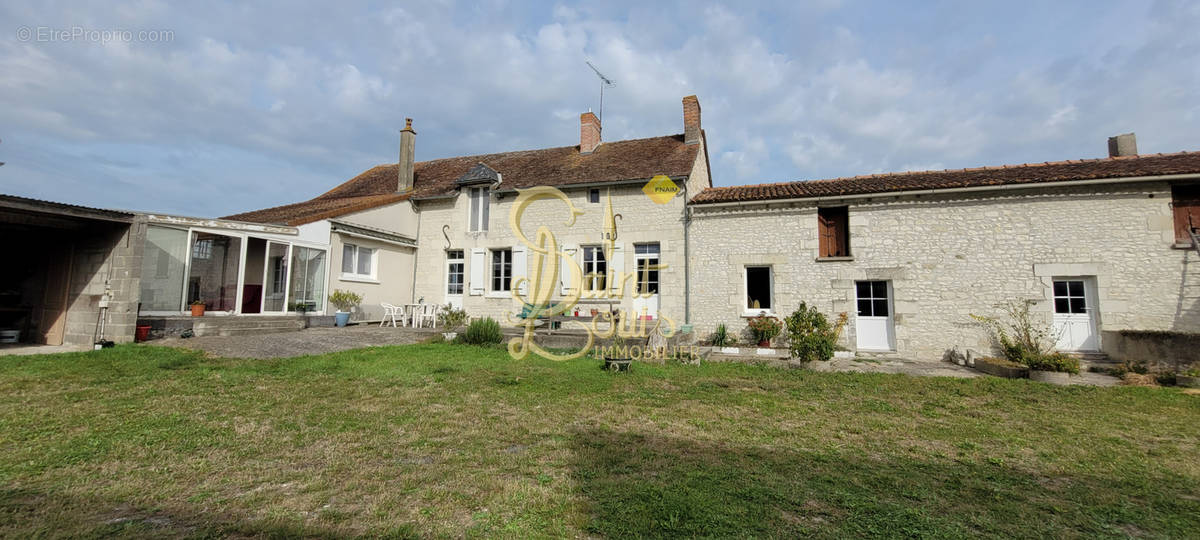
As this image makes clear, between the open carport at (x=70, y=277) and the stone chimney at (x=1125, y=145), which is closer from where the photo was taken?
the open carport at (x=70, y=277)

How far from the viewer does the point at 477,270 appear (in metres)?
13.2

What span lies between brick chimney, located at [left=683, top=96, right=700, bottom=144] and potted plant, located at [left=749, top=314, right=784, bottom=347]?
5615 mm

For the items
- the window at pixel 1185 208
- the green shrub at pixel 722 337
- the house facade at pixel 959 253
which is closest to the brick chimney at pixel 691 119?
the house facade at pixel 959 253

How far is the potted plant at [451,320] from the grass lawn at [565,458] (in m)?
4.30

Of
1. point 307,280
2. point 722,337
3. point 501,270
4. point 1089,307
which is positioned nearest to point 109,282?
point 307,280

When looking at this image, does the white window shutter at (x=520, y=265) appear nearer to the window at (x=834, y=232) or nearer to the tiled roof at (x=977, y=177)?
the tiled roof at (x=977, y=177)

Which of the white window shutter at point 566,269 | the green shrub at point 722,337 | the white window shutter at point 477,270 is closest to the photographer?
the green shrub at point 722,337

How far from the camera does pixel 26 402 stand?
4.21m

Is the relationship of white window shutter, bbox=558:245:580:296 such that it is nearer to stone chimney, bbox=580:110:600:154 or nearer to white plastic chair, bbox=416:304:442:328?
white plastic chair, bbox=416:304:442:328

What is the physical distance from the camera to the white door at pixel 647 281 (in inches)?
462

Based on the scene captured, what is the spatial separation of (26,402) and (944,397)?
9.23 metres

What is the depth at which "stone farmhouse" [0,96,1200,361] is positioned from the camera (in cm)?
871

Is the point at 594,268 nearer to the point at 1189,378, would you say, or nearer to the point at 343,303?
the point at 343,303

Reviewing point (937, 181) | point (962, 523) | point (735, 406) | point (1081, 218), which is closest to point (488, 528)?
point (962, 523)
